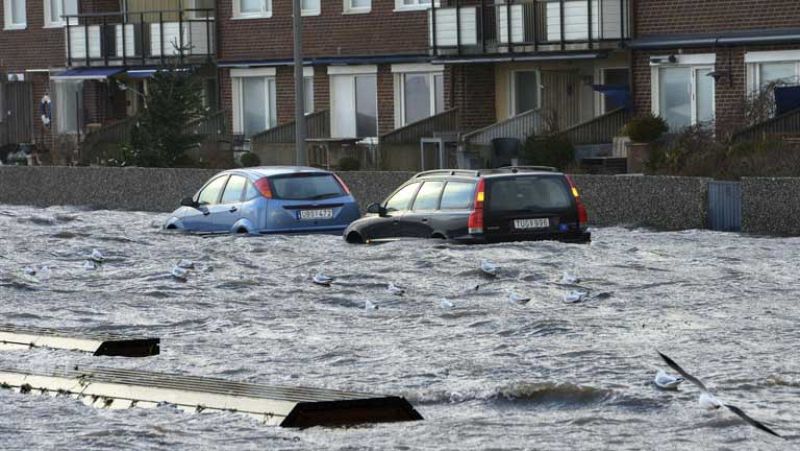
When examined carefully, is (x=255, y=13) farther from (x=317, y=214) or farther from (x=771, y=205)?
(x=771, y=205)

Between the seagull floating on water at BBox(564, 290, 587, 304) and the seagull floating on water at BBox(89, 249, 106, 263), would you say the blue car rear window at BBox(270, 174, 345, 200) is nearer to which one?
the seagull floating on water at BBox(89, 249, 106, 263)

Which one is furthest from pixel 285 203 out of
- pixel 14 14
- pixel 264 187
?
pixel 14 14

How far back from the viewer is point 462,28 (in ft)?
141

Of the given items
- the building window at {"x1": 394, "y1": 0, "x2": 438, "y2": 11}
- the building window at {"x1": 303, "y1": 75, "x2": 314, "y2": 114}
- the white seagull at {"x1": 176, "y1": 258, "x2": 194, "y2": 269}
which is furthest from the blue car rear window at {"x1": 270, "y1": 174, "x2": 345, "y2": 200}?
the building window at {"x1": 303, "y1": 75, "x2": 314, "y2": 114}

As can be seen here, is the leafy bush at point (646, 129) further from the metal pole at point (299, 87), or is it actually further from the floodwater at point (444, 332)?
the floodwater at point (444, 332)

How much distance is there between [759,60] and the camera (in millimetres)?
36906

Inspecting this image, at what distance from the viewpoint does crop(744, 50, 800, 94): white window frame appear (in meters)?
36.2

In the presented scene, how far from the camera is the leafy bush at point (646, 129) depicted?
36500 mm

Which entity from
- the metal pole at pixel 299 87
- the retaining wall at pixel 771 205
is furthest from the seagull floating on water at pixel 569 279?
the metal pole at pixel 299 87

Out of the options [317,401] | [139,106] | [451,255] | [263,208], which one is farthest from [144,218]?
[317,401]

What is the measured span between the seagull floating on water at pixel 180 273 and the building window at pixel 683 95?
16.5 m

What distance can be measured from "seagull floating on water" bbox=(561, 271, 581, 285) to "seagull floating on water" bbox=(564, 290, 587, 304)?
101 cm

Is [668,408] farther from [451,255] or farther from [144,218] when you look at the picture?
[144,218]

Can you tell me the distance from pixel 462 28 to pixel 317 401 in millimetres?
31062
